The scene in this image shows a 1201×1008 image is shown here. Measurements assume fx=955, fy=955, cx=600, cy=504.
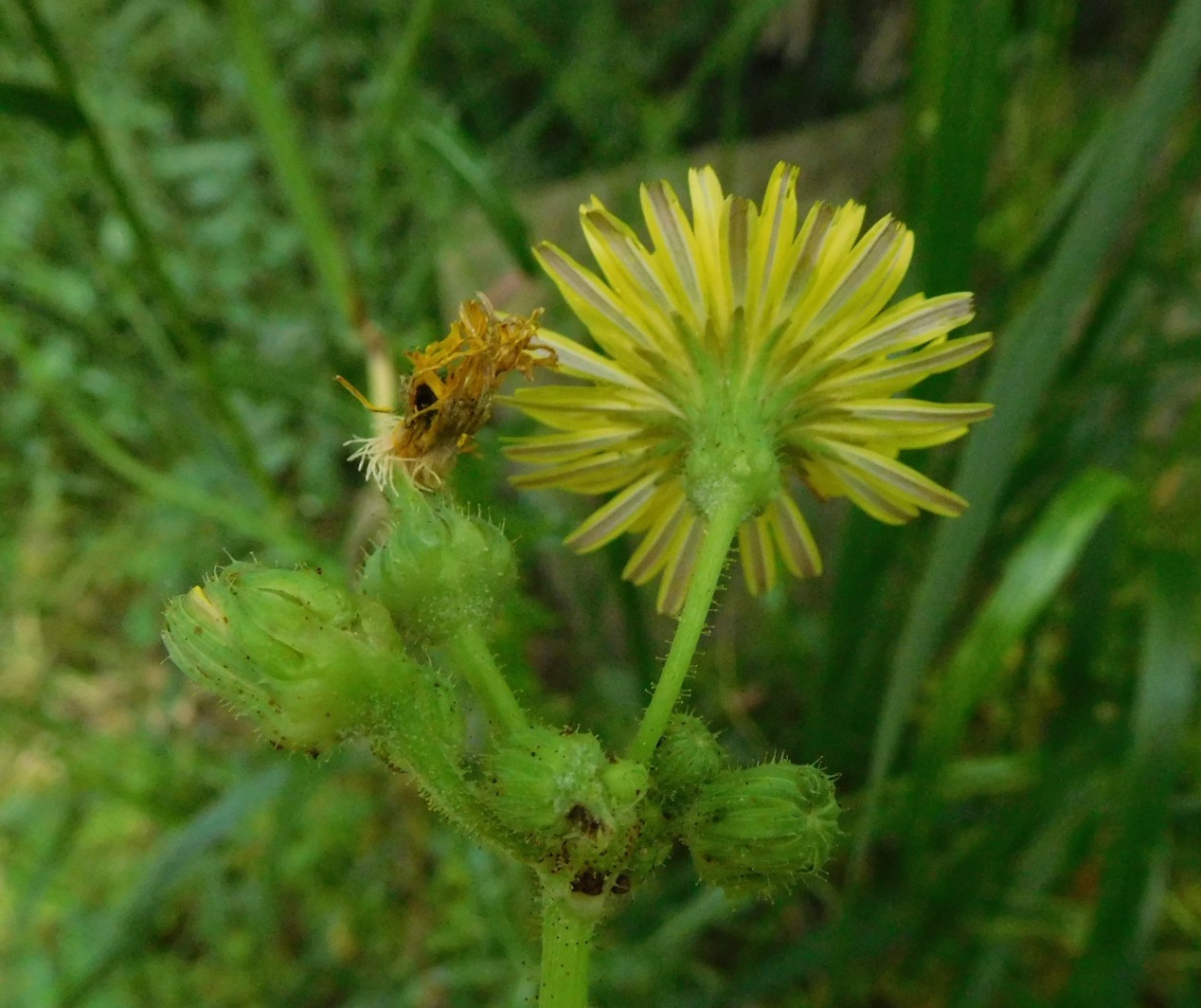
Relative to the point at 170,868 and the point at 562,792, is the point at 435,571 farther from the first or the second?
the point at 170,868

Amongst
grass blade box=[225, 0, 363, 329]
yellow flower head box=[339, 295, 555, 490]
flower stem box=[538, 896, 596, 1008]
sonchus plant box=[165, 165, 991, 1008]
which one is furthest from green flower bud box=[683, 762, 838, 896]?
grass blade box=[225, 0, 363, 329]

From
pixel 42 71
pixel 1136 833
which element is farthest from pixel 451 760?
pixel 42 71

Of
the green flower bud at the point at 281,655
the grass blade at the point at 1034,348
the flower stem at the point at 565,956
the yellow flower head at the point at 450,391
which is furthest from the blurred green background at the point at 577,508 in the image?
the yellow flower head at the point at 450,391

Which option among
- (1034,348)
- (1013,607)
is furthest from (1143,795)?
(1034,348)

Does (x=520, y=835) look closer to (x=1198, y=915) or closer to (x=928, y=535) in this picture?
(x=928, y=535)

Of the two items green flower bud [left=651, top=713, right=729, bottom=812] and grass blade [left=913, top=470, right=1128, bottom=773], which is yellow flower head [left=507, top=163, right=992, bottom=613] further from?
grass blade [left=913, top=470, right=1128, bottom=773]

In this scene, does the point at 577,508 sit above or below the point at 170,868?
above
